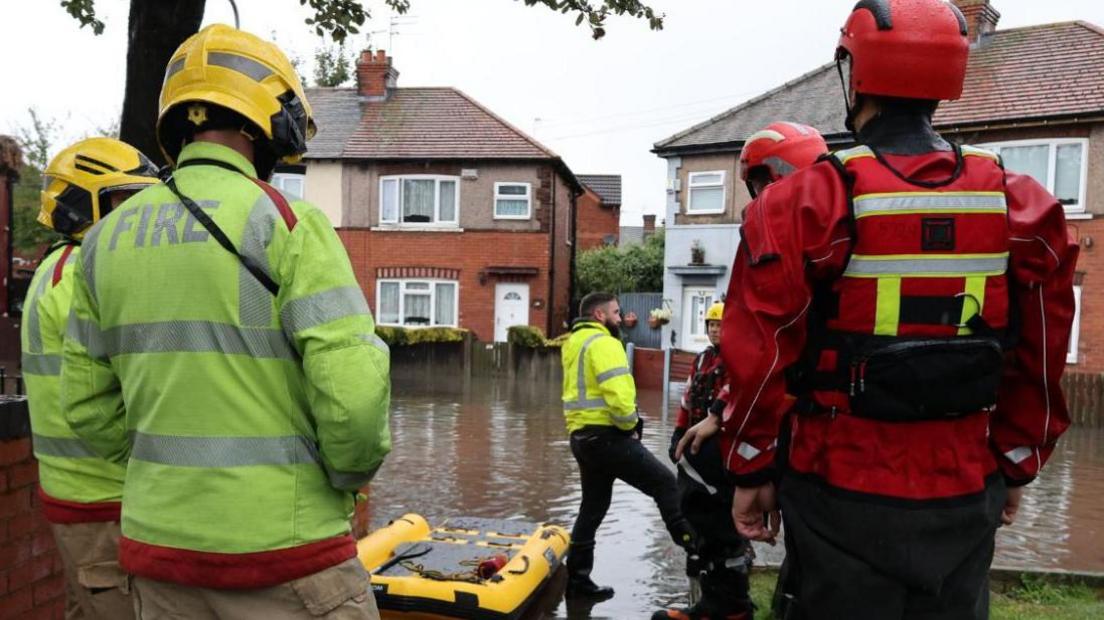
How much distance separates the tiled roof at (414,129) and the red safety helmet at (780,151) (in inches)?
866

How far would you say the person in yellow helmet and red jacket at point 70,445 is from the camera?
2900mm

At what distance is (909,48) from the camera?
2473mm

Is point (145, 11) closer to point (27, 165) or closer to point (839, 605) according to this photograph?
point (839, 605)

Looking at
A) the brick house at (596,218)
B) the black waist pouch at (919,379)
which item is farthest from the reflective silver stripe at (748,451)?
the brick house at (596,218)

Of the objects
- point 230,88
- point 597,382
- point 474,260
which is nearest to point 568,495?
point 597,382

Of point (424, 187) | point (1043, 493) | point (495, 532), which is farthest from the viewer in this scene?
point (424, 187)

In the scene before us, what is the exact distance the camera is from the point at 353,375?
2152mm

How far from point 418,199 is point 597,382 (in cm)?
2132

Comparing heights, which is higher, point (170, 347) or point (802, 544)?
point (170, 347)

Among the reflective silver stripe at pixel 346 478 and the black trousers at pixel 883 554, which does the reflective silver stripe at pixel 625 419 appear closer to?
the black trousers at pixel 883 554

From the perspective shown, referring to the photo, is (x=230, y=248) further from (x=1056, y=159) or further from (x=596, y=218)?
(x=596, y=218)

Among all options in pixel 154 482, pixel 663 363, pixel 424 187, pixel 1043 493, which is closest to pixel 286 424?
pixel 154 482

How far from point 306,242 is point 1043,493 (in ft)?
33.0

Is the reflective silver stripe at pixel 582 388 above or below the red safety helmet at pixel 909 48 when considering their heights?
below
